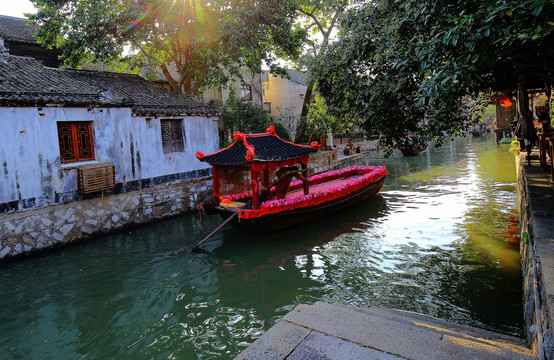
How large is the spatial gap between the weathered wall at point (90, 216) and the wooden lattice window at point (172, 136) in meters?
1.31

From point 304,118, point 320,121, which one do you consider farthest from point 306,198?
point 304,118

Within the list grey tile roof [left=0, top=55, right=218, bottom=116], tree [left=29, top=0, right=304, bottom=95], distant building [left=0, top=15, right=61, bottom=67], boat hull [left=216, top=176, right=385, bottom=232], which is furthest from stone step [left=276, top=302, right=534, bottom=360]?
distant building [left=0, top=15, right=61, bottom=67]

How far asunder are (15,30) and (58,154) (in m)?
12.7

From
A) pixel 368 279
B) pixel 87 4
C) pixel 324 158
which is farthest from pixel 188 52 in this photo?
pixel 368 279

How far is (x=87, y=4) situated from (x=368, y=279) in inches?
523

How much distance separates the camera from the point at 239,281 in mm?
7012

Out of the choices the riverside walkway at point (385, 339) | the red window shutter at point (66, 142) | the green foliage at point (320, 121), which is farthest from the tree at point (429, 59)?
the green foliage at point (320, 121)

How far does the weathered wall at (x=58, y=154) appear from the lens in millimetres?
8562

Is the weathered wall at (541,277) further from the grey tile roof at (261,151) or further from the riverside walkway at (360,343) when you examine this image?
the grey tile roof at (261,151)

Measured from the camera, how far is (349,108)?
866cm

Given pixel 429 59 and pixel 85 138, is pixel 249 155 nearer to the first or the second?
pixel 429 59

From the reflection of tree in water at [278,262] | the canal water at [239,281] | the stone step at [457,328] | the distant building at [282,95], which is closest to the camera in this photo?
the stone step at [457,328]

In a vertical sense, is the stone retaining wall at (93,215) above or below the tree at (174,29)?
below

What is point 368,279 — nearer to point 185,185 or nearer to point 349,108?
point 349,108
